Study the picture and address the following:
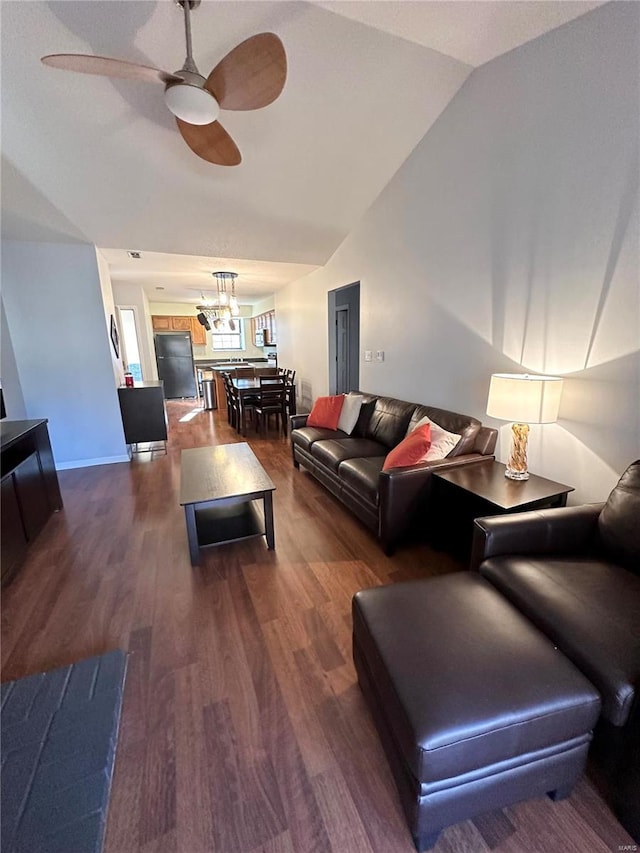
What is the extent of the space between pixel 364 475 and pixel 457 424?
788 mm

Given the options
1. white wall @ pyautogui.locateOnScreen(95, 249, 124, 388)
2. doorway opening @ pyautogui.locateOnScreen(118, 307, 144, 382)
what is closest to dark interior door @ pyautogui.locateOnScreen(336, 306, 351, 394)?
white wall @ pyautogui.locateOnScreen(95, 249, 124, 388)

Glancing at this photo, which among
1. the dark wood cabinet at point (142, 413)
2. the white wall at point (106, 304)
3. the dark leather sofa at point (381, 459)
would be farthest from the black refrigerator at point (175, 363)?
the dark leather sofa at point (381, 459)

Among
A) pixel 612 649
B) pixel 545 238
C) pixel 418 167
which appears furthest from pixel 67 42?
pixel 612 649

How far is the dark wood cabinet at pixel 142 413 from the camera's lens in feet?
14.0

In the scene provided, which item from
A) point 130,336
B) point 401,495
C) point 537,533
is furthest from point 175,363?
point 537,533

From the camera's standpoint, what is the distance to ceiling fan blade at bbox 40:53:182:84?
1.41 m

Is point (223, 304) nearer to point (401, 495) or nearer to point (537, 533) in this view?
point (401, 495)

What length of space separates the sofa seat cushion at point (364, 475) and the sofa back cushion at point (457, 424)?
0.50 m

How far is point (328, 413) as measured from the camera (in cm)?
374

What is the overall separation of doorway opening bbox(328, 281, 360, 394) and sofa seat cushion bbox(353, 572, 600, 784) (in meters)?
3.59

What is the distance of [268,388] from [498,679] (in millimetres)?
4657

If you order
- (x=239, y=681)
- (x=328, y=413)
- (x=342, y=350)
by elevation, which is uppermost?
(x=342, y=350)

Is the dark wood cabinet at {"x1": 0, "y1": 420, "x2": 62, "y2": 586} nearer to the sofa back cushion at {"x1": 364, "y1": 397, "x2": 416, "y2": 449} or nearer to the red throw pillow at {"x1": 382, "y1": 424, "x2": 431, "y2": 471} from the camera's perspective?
the red throw pillow at {"x1": 382, "y1": 424, "x2": 431, "y2": 471}

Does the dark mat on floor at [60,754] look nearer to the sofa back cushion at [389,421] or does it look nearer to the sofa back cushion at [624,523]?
the sofa back cushion at [624,523]
